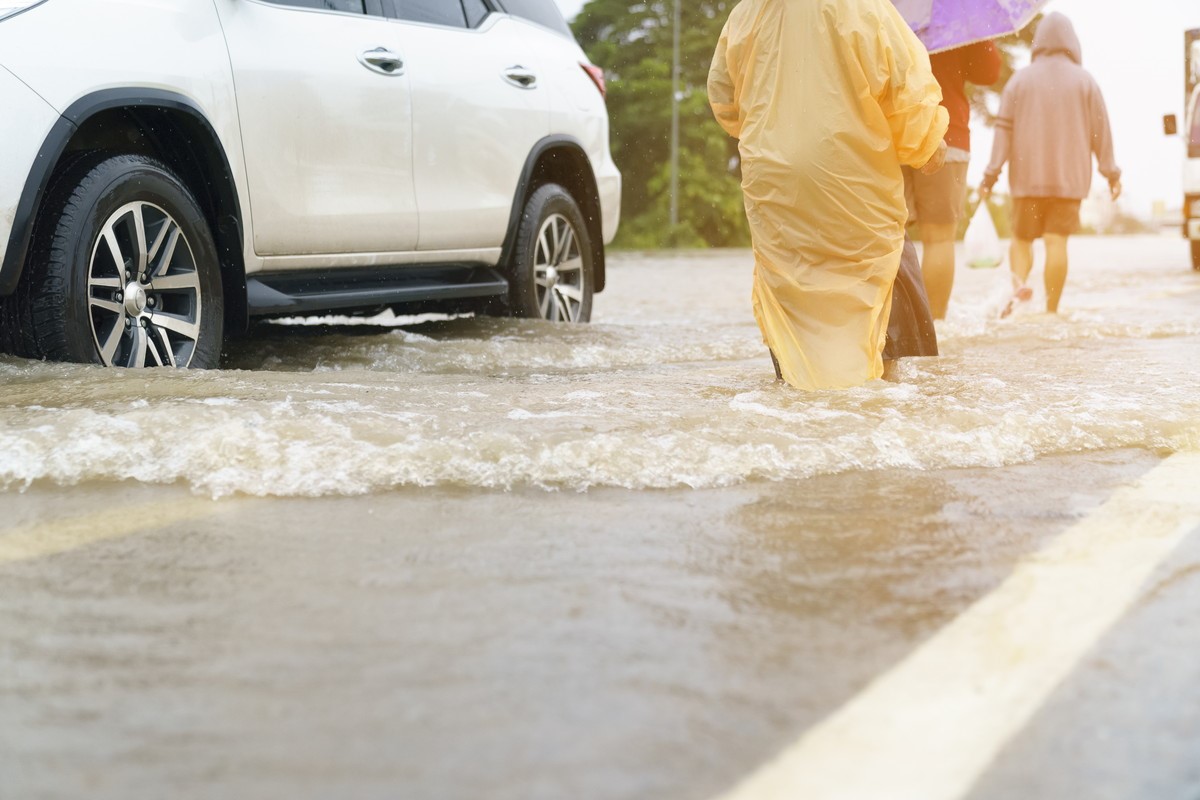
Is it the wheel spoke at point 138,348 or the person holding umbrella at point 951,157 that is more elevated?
the person holding umbrella at point 951,157

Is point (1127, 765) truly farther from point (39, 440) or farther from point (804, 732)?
point (39, 440)

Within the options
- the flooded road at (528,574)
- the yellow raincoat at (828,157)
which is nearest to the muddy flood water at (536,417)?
the flooded road at (528,574)

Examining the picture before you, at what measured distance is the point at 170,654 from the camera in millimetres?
2109

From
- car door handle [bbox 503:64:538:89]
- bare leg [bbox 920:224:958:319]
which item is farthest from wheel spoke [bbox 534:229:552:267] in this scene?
bare leg [bbox 920:224:958:319]

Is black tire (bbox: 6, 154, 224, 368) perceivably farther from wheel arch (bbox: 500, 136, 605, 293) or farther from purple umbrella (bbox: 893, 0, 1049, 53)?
purple umbrella (bbox: 893, 0, 1049, 53)

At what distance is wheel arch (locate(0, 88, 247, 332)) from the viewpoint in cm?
404

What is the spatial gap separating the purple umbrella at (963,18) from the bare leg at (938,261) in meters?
0.87

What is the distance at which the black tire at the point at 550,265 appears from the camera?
22.0ft

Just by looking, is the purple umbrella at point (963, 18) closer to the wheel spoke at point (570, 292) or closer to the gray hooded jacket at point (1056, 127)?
the wheel spoke at point (570, 292)

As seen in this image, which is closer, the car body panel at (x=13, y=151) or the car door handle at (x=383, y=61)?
the car body panel at (x=13, y=151)

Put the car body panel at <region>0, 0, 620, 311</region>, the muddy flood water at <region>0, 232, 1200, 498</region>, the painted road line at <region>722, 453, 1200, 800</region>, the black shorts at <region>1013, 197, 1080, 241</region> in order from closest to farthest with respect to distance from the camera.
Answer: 1. the painted road line at <region>722, 453, 1200, 800</region>
2. the muddy flood water at <region>0, 232, 1200, 498</region>
3. the car body panel at <region>0, 0, 620, 311</region>
4. the black shorts at <region>1013, 197, 1080, 241</region>

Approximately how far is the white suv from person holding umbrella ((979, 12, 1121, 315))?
3.05 m

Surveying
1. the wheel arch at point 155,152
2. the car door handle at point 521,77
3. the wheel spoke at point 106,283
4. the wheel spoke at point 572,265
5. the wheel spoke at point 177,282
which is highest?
the car door handle at point 521,77

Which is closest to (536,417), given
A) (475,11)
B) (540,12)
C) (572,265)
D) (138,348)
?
(138,348)
